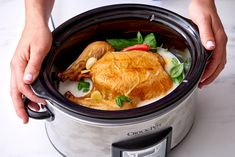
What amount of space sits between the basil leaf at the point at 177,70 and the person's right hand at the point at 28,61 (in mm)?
279

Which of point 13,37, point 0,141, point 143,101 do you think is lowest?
point 0,141

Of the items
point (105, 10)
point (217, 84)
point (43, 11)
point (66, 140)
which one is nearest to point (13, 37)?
point (43, 11)

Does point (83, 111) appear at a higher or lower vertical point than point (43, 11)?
lower

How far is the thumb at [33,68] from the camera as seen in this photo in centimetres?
81

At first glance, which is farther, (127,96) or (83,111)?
(127,96)

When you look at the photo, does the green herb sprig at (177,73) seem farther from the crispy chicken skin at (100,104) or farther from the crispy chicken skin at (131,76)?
the crispy chicken skin at (100,104)

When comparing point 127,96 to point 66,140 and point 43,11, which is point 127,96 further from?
point 43,11

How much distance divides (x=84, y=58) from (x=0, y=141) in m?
0.27

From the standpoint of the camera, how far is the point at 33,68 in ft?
2.75

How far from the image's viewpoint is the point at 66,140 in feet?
2.83

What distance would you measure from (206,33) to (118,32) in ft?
0.78

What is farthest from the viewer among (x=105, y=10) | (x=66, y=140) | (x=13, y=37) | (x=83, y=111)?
(x=13, y=37)

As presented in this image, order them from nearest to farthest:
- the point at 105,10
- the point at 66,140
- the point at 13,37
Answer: the point at 66,140 < the point at 105,10 < the point at 13,37

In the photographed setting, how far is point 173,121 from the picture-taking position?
822 millimetres
